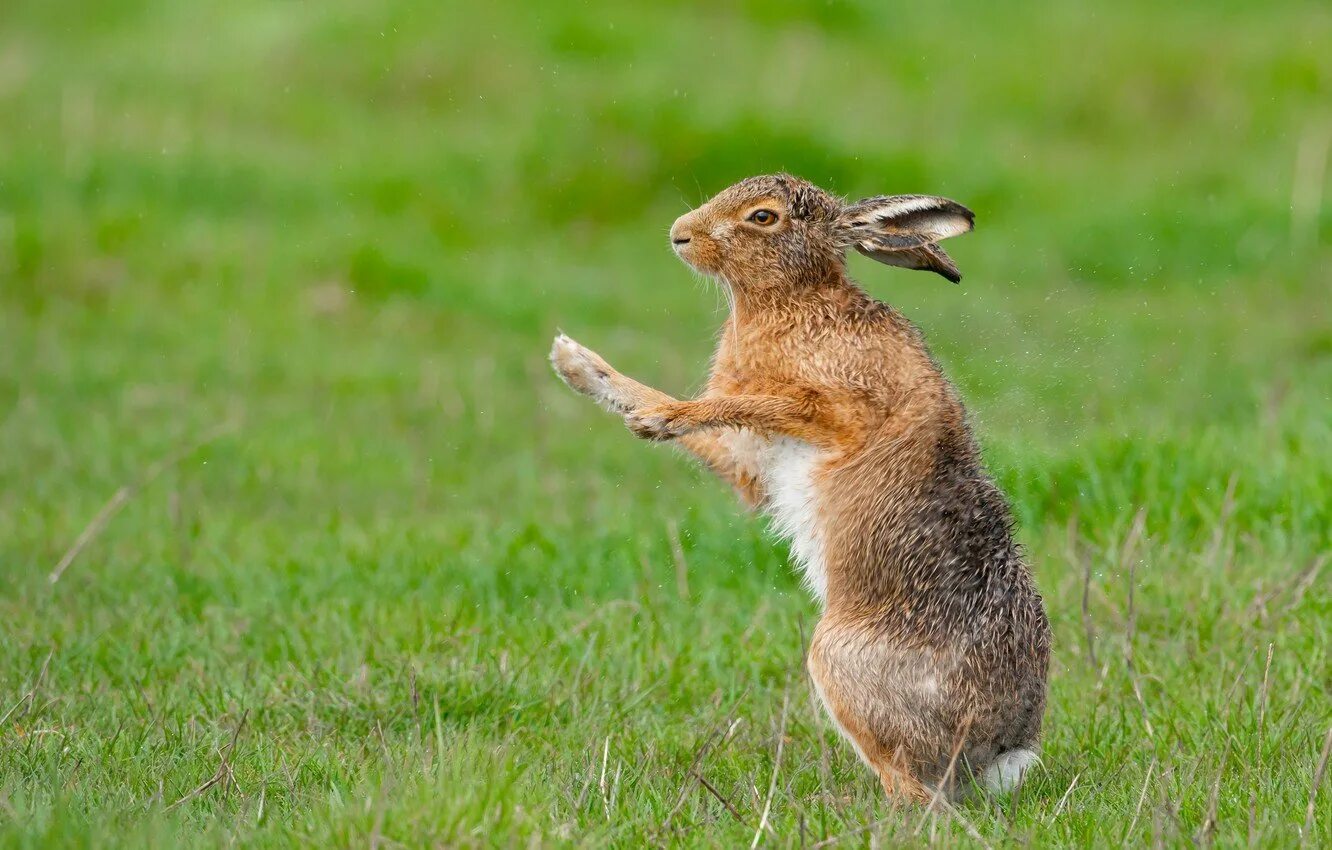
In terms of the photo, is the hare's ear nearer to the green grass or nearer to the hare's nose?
the hare's nose

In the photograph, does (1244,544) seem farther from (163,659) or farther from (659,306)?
(659,306)

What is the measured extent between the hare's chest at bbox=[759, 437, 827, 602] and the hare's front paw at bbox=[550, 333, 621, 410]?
440 mm

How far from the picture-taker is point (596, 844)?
11.3ft

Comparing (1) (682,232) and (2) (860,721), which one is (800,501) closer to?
(2) (860,721)

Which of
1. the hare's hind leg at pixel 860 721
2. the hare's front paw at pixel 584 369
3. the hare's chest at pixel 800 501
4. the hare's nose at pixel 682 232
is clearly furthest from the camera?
the hare's nose at pixel 682 232

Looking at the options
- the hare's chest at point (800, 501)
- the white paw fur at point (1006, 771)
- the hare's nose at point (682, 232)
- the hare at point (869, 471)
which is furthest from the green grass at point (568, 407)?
the hare's nose at point (682, 232)

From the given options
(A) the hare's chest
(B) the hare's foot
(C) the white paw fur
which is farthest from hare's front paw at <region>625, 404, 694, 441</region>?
(C) the white paw fur

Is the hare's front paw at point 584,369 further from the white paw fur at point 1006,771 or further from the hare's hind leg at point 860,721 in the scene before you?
the white paw fur at point 1006,771

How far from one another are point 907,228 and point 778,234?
37 centimetres

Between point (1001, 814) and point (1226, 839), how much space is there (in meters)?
0.51

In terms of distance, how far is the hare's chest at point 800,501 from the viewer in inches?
169

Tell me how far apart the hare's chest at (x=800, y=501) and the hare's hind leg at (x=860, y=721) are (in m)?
0.31

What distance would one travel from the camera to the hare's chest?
4301 mm

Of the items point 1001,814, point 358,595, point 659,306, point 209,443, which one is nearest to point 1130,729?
point 1001,814
